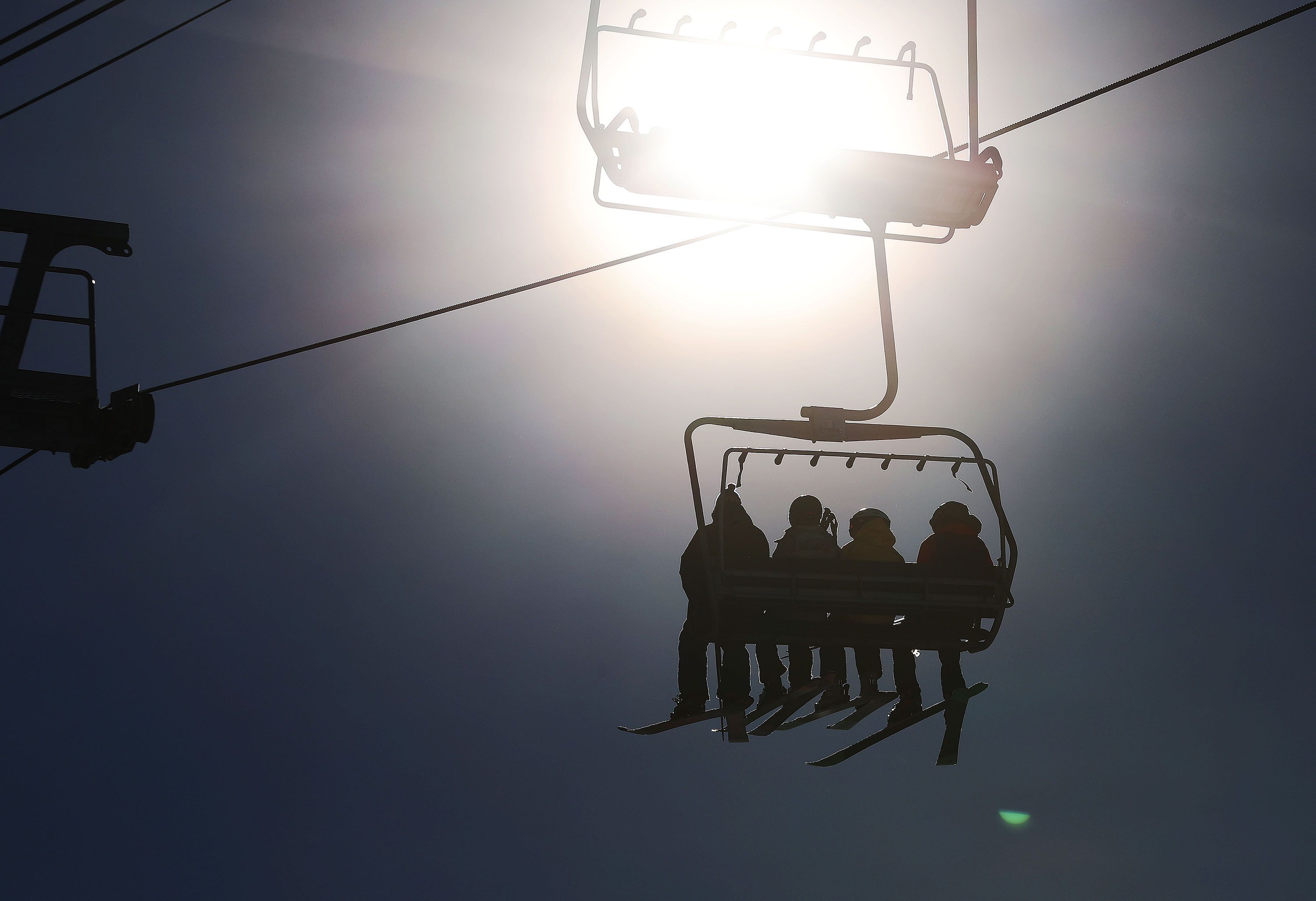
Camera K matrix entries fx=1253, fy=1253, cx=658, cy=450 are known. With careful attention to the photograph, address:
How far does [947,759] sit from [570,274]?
4593 millimetres

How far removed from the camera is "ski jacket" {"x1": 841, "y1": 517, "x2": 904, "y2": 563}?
25.4 feet

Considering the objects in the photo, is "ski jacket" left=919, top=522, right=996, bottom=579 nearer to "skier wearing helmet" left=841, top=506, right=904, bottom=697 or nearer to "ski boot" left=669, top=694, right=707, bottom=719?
"skier wearing helmet" left=841, top=506, right=904, bottom=697

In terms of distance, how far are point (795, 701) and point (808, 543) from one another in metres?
1.42

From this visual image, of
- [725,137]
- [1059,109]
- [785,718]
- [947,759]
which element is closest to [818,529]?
[785,718]

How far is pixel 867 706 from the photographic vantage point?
859cm

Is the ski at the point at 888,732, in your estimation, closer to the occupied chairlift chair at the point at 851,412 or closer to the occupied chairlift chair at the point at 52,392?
the occupied chairlift chair at the point at 851,412

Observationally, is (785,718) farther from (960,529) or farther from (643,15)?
(643,15)

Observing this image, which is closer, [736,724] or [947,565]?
[947,565]

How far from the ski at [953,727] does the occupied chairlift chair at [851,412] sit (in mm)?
1438

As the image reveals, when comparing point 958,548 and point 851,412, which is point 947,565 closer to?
point 958,548

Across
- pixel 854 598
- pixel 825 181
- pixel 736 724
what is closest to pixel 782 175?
pixel 825 181

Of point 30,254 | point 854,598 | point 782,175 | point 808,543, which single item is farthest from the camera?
point 30,254

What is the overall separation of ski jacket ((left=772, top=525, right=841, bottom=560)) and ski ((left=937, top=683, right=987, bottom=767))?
1.52 metres

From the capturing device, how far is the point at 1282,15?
21.9 feet
